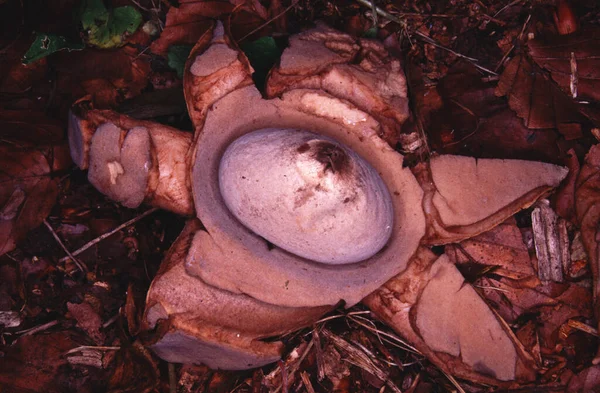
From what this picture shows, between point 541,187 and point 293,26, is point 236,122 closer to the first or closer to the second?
point 293,26

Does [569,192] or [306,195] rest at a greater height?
[306,195]

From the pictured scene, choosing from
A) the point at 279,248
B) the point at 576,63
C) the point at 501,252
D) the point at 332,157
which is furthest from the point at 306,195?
the point at 576,63

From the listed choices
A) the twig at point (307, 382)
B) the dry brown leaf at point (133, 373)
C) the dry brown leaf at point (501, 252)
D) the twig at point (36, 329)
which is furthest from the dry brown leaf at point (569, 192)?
the twig at point (36, 329)

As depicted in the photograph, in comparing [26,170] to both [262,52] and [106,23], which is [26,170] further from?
[262,52]

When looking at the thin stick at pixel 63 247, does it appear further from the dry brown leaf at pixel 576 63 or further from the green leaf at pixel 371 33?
the dry brown leaf at pixel 576 63

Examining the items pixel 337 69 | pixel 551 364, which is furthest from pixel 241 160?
pixel 551 364

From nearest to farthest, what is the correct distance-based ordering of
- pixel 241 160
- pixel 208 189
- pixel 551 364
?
1. pixel 241 160
2. pixel 208 189
3. pixel 551 364

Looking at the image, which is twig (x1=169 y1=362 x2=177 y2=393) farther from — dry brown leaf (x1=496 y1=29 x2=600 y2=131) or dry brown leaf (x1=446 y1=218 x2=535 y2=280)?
dry brown leaf (x1=496 y1=29 x2=600 y2=131)
